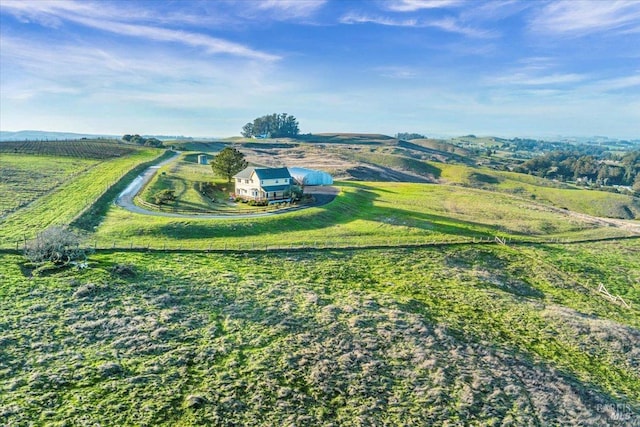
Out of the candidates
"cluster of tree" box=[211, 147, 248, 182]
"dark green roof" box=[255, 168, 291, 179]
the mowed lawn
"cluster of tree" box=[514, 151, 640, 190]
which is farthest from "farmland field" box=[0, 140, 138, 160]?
"cluster of tree" box=[514, 151, 640, 190]

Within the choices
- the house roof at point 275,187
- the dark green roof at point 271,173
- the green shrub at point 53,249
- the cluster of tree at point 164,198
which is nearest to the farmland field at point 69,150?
the cluster of tree at point 164,198

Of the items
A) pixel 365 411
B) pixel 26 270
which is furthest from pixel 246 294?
pixel 26 270

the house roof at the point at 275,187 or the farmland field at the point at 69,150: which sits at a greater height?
the farmland field at the point at 69,150

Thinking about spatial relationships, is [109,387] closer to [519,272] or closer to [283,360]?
[283,360]

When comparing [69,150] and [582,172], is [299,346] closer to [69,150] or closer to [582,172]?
[69,150]

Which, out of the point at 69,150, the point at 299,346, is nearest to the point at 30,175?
the point at 69,150

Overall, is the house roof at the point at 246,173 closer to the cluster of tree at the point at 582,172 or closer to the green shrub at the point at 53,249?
the green shrub at the point at 53,249
